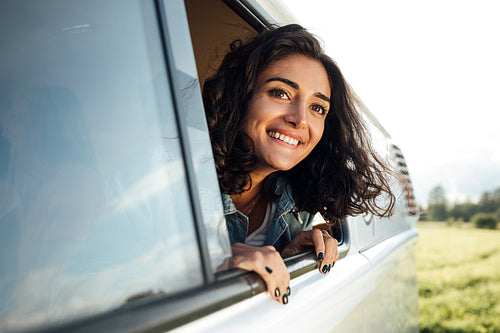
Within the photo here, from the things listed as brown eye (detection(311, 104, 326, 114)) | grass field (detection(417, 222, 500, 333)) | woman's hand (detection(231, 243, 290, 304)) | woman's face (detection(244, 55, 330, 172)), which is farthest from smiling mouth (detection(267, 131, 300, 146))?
grass field (detection(417, 222, 500, 333))

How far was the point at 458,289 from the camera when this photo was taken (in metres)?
7.93

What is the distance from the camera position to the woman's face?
5.31 feet

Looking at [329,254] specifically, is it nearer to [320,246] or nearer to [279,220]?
[320,246]

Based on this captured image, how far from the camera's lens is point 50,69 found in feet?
1.88

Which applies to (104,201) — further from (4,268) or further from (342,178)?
(342,178)

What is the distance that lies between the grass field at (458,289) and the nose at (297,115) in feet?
15.7

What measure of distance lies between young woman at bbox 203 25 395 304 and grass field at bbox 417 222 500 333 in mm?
4217

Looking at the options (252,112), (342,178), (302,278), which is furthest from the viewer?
(342,178)

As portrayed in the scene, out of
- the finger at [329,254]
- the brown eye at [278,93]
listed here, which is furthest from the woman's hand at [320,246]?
the brown eye at [278,93]

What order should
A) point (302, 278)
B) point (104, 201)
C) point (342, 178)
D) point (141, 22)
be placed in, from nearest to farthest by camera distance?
1. point (104, 201)
2. point (141, 22)
3. point (302, 278)
4. point (342, 178)

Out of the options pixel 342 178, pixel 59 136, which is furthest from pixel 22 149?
pixel 342 178

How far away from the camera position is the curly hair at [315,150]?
1.68 m

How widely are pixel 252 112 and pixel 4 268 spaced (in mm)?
1312

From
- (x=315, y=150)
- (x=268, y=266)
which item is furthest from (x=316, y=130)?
(x=268, y=266)
